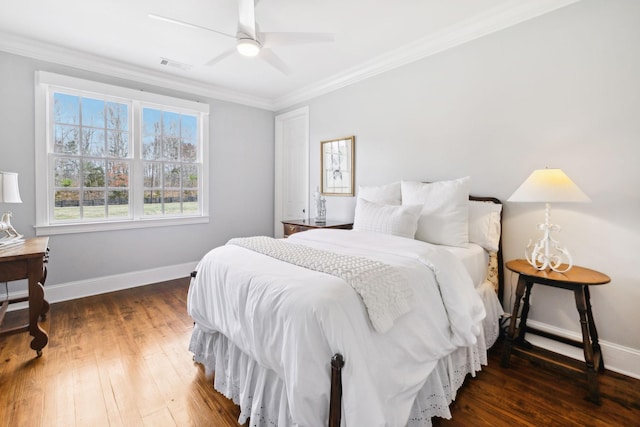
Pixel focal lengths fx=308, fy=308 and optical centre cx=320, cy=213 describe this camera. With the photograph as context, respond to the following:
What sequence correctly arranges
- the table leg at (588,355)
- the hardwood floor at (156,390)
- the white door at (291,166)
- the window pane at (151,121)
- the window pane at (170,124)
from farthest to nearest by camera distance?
the white door at (291,166) → the window pane at (170,124) → the window pane at (151,121) → the table leg at (588,355) → the hardwood floor at (156,390)

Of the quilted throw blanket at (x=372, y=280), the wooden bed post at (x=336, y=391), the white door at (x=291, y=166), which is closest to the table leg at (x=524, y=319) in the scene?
the quilted throw blanket at (x=372, y=280)

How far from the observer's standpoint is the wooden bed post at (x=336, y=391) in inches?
46.0

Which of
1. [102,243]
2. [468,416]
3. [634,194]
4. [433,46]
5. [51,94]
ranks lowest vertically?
[468,416]

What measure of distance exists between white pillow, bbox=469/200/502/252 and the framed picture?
1617mm

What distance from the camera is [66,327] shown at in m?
2.71

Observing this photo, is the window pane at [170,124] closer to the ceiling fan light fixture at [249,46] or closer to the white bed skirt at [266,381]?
the ceiling fan light fixture at [249,46]

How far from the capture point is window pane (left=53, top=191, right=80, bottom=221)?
336cm

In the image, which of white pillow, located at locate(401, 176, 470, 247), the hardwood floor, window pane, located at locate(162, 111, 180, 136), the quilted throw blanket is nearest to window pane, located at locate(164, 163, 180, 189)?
window pane, located at locate(162, 111, 180, 136)

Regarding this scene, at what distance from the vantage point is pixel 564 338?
2189 mm

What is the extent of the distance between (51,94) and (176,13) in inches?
73.8

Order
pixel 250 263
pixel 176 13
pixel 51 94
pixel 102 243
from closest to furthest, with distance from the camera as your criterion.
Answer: pixel 250 263
pixel 176 13
pixel 51 94
pixel 102 243

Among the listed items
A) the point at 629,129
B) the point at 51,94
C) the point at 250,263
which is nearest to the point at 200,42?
the point at 51,94

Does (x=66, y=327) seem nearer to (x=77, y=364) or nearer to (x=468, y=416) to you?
(x=77, y=364)

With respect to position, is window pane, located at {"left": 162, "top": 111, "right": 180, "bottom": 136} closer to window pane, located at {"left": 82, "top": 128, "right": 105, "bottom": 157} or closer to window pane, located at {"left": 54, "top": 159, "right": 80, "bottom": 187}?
window pane, located at {"left": 82, "top": 128, "right": 105, "bottom": 157}
